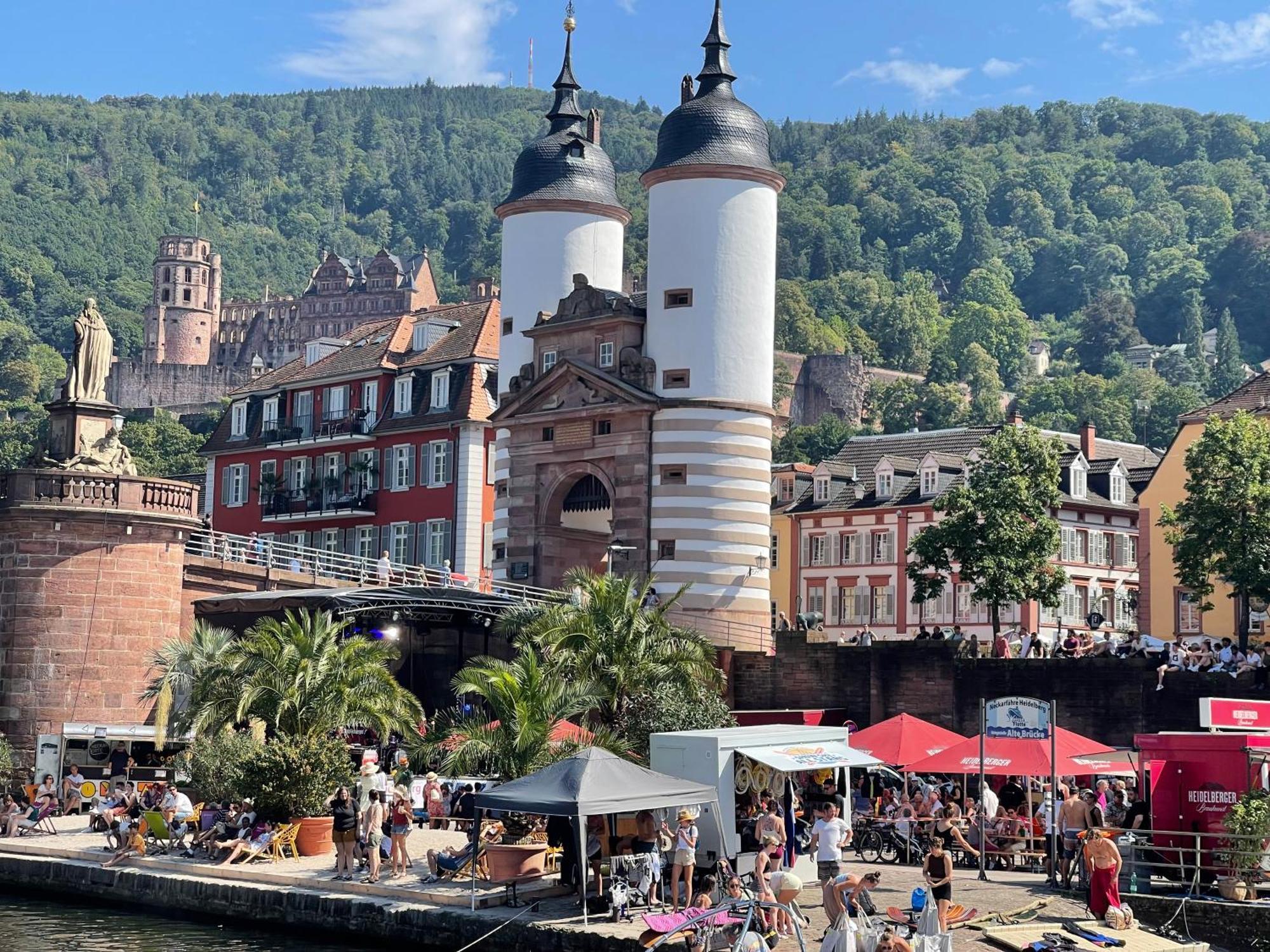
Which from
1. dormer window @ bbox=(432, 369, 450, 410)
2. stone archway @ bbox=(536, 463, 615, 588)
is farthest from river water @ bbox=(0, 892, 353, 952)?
dormer window @ bbox=(432, 369, 450, 410)

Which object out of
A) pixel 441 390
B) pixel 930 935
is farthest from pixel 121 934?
pixel 441 390

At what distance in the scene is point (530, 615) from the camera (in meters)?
47.4

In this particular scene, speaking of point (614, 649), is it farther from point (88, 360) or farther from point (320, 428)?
point (320, 428)

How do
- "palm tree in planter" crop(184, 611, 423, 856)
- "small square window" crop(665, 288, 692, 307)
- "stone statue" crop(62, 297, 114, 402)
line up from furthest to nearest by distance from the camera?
"small square window" crop(665, 288, 692, 307)
"stone statue" crop(62, 297, 114, 402)
"palm tree in planter" crop(184, 611, 423, 856)

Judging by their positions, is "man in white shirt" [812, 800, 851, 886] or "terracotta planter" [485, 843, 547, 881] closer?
"man in white shirt" [812, 800, 851, 886]

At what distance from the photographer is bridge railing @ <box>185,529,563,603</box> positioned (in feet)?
173

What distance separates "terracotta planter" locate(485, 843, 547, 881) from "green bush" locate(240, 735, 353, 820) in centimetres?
598

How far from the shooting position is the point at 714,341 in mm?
56312

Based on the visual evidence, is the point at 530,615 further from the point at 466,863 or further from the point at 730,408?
the point at 466,863

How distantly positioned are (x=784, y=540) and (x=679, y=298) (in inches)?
1083

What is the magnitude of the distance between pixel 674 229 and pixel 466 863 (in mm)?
28566

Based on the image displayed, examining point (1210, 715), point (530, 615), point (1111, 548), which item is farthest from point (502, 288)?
point (1210, 715)

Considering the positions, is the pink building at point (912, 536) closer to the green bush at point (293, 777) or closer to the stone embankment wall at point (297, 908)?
the green bush at point (293, 777)

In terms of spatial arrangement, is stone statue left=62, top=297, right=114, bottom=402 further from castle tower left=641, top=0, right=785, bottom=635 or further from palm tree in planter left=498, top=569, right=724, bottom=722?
castle tower left=641, top=0, right=785, bottom=635
